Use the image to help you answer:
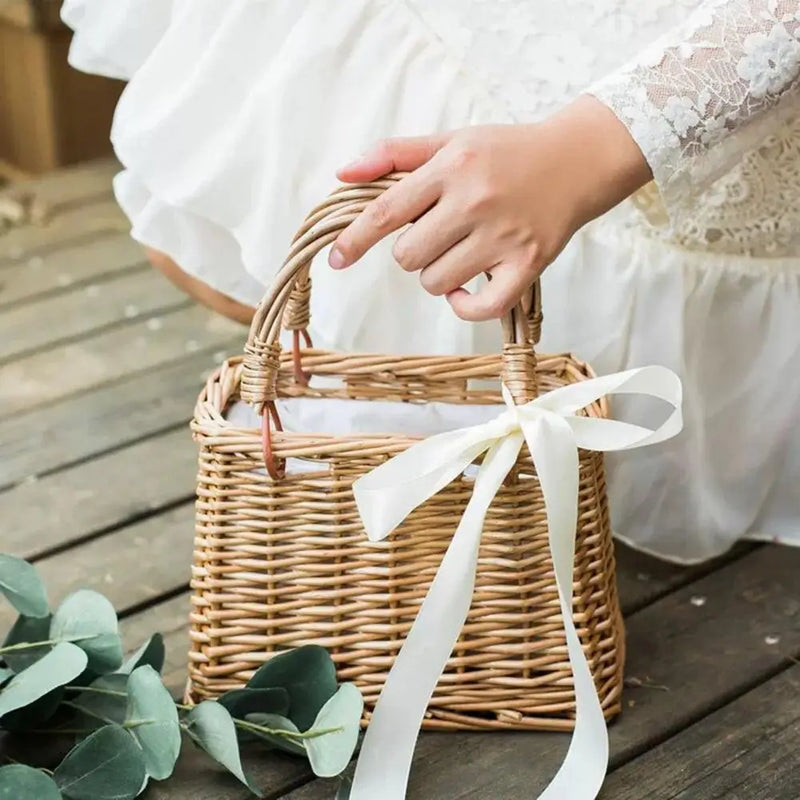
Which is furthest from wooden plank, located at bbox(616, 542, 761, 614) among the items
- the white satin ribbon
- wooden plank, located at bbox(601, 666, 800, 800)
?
the white satin ribbon

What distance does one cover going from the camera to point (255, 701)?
0.84 metres

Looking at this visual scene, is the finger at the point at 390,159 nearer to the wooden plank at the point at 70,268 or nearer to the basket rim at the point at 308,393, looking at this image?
the basket rim at the point at 308,393

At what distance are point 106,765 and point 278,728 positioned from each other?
0.36 feet

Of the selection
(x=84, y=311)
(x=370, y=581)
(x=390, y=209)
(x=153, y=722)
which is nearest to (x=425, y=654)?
(x=370, y=581)

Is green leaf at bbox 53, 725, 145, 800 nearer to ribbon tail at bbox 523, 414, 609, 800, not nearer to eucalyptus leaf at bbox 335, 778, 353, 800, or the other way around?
eucalyptus leaf at bbox 335, 778, 353, 800

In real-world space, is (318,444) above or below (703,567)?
above

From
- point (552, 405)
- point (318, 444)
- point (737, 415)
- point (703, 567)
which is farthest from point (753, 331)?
point (318, 444)

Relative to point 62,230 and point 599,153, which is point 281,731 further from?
point 62,230

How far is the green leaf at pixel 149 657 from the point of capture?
87cm

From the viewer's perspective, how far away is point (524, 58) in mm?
982

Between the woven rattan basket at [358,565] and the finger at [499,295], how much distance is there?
0.02 m

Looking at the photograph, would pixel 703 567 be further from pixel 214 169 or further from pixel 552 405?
pixel 214 169

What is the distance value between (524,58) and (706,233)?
20 cm

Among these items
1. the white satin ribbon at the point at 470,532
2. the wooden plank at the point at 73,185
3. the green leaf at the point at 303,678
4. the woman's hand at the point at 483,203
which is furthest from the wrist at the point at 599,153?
the wooden plank at the point at 73,185
